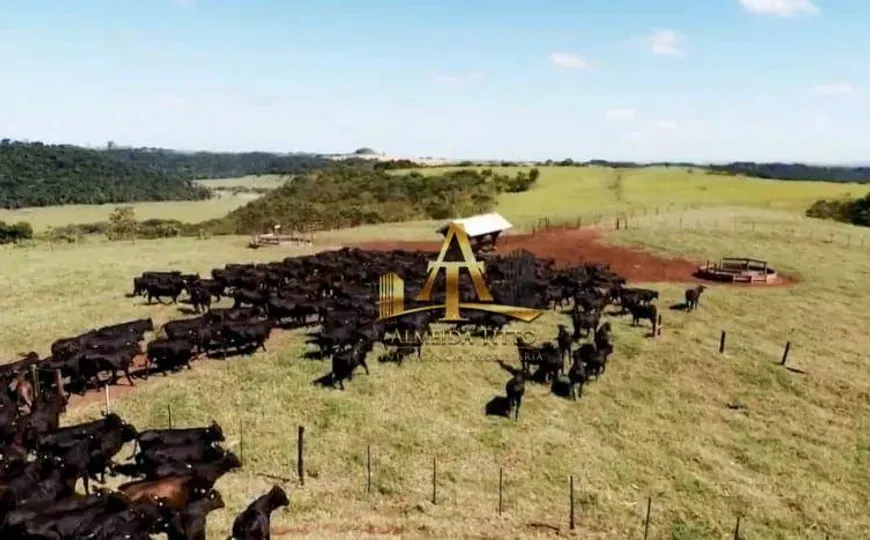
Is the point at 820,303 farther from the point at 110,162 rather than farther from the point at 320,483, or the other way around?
the point at 110,162

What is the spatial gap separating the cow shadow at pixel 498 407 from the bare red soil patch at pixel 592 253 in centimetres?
1838

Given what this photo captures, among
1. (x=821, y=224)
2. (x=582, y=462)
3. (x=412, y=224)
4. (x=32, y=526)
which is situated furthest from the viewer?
(x=412, y=224)

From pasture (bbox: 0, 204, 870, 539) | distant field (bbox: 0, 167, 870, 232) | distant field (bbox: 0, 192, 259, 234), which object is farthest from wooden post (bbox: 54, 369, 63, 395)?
distant field (bbox: 0, 192, 259, 234)

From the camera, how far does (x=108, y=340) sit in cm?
2112

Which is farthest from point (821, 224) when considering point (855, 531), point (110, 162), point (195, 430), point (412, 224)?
point (110, 162)

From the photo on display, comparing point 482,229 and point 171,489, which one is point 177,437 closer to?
point 171,489

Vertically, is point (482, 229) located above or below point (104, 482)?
above

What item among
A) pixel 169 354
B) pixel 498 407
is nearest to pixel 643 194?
pixel 498 407

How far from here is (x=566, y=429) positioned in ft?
58.3

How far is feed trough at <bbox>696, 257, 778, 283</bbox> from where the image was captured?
35.1m

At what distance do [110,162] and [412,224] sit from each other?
147m

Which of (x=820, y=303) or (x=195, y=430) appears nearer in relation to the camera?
(x=195, y=430)

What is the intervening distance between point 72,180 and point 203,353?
496 feet

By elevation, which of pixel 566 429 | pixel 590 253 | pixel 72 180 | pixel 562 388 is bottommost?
pixel 566 429
